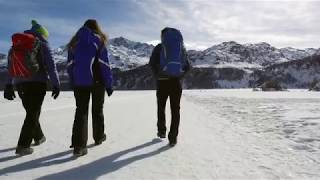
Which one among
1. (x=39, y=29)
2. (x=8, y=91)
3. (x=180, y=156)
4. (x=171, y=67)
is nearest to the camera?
(x=180, y=156)

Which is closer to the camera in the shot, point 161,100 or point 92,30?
point 92,30

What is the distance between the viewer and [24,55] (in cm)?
688

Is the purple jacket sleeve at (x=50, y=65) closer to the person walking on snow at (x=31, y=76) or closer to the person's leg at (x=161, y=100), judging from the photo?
the person walking on snow at (x=31, y=76)

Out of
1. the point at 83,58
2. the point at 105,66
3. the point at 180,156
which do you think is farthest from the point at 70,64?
the point at 180,156

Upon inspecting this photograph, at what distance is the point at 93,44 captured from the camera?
22.7ft

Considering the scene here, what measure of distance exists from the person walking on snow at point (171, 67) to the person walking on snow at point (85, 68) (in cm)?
125

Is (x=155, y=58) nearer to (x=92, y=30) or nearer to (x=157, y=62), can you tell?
(x=157, y=62)

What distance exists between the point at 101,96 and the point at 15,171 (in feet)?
7.35

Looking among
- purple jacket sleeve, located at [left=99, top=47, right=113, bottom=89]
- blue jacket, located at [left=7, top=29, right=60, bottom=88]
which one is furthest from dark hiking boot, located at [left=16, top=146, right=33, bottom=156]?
purple jacket sleeve, located at [left=99, top=47, right=113, bottom=89]

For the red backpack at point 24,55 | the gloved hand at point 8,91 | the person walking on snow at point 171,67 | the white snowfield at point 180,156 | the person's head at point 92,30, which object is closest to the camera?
the white snowfield at point 180,156

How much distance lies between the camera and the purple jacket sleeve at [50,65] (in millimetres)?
6930

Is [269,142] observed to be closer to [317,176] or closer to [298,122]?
[317,176]

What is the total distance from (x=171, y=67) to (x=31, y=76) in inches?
95.9

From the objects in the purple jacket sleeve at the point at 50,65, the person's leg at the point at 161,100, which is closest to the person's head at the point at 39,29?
the purple jacket sleeve at the point at 50,65
